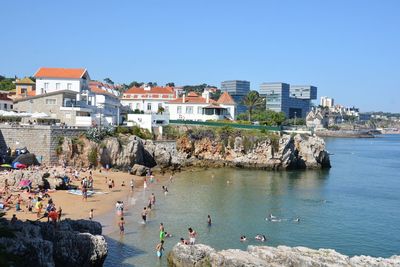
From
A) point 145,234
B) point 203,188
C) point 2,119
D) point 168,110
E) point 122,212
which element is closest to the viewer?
point 145,234

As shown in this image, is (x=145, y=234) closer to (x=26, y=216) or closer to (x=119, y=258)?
(x=119, y=258)

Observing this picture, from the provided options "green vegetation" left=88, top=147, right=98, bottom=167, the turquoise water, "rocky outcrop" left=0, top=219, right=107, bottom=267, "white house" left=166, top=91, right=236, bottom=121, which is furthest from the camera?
"white house" left=166, top=91, right=236, bottom=121

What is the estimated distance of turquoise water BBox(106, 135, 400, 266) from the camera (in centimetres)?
2970

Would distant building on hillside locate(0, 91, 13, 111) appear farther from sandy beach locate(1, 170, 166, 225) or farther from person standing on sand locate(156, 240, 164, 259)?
person standing on sand locate(156, 240, 164, 259)

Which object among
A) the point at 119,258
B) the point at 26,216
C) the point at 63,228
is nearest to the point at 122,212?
the point at 26,216

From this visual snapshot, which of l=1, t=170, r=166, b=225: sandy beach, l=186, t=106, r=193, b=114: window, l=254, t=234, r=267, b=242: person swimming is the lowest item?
l=254, t=234, r=267, b=242: person swimming

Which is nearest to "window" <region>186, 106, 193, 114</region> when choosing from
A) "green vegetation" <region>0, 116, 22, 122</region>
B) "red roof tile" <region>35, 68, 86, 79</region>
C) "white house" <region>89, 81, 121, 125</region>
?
"white house" <region>89, 81, 121, 125</region>

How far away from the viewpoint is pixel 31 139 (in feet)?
168

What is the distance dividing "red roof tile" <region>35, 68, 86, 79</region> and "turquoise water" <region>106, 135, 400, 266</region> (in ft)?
69.9

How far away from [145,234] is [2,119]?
3194cm

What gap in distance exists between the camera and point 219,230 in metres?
32.4

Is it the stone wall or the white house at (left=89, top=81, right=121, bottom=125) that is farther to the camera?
the white house at (left=89, top=81, right=121, bottom=125)

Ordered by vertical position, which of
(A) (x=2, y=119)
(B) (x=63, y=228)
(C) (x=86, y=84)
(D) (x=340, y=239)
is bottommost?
(D) (x=340, y=239)

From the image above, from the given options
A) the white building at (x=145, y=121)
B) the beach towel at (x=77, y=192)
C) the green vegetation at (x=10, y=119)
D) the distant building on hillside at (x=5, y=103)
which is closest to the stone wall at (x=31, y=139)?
the green vegetation at (x=10, y=119)
